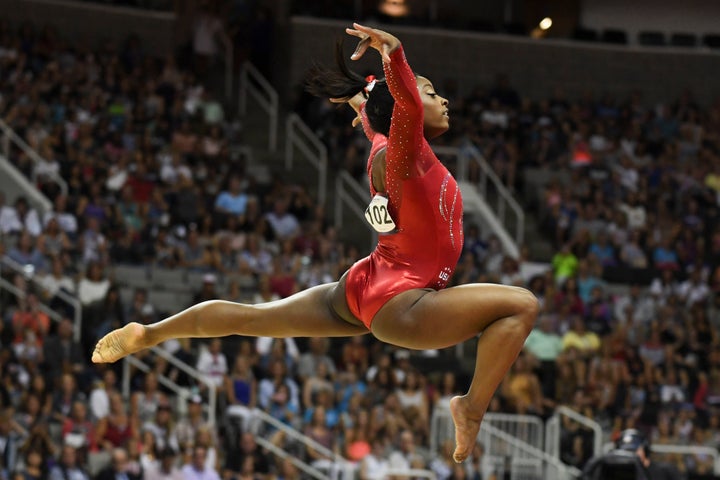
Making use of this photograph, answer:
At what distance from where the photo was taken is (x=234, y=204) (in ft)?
53.2

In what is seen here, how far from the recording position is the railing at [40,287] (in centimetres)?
1329

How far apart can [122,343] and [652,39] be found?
18.2 meters

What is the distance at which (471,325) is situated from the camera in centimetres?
528

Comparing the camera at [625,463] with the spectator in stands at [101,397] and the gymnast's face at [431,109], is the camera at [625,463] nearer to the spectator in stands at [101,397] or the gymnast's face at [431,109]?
the spectator in stands at [101,397]

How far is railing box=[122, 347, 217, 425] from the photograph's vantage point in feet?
42.2

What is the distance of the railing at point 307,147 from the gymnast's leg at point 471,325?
41.9 ft

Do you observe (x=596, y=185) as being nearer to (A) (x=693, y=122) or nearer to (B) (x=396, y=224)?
(A) (x=693, y=122)

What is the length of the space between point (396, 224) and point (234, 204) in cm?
1088

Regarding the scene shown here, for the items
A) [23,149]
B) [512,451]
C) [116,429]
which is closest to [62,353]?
[116,429]

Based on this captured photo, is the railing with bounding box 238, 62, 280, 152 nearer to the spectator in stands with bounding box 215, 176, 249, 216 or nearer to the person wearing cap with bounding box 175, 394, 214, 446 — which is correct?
the spectator in stands with bounding box 215, 176, 249, 216

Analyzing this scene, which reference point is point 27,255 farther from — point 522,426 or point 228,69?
point 228,69

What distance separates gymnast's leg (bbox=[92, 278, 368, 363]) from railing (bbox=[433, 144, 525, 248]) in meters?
12.7

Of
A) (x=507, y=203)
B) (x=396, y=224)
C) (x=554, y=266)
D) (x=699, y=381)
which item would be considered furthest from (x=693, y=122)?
(x=396, y=224)

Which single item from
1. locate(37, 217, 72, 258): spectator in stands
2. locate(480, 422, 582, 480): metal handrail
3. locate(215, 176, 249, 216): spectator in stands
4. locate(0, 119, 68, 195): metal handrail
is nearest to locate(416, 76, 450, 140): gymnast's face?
locate(480, 422, 582, 480): metal handrail
